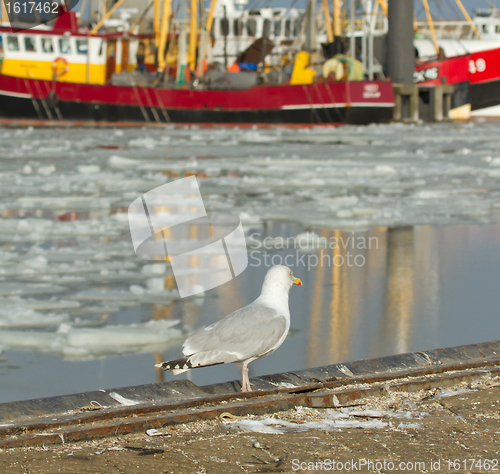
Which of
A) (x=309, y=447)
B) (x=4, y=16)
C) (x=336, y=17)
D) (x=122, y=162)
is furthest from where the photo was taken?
(x=336, y=17)

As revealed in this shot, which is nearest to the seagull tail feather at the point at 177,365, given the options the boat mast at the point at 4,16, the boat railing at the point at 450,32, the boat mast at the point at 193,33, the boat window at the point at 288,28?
the boat mast at the point at 193,33

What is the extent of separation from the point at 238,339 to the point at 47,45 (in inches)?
962

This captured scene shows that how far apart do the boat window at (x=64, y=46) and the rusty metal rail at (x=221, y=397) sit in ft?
78.6

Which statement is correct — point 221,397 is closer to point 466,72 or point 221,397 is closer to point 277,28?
point 466,72

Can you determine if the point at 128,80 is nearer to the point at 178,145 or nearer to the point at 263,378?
the point at 178,145

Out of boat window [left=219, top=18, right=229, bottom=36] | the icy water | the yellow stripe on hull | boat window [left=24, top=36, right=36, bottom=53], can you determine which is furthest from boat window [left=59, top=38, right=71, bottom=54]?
the icy water

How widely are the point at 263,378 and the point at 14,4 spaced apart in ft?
91.9

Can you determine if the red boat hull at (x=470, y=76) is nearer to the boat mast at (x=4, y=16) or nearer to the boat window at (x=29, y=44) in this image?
the boat window at (x=29, y=44)

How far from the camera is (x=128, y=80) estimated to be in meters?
26.1

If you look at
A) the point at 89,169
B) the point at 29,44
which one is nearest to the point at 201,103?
the point at 29,44

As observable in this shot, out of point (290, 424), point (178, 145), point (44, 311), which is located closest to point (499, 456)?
point (290, 424)

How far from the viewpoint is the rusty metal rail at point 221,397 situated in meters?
2.78

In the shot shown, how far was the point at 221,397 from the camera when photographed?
3109 millimetres

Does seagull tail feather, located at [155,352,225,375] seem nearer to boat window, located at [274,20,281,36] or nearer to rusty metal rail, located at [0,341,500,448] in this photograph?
rusty metal rail, located at [0,341,500,448]
